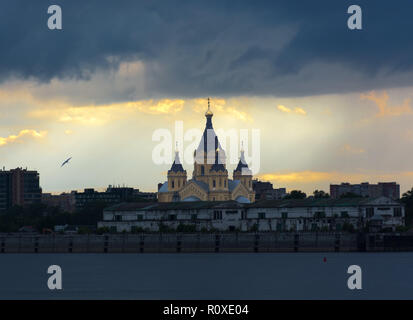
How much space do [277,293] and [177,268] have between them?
3781 centimetres

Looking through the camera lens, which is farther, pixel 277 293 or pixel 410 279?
pixel 410 279

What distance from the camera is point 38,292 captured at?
110 metres

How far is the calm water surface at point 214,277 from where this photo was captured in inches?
4218

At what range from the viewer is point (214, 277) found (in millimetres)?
126500

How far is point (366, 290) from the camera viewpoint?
4299 inches

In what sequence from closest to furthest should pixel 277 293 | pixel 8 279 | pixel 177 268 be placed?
pixel 277 293
pixel 8 279
pixel 177 268

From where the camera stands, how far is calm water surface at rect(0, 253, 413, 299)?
10712cm

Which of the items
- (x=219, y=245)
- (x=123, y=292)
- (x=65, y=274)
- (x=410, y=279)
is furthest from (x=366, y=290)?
(x=219, y=245)

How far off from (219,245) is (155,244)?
1196cm

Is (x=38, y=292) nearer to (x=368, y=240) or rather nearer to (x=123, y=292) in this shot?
(x=123, y=292)
